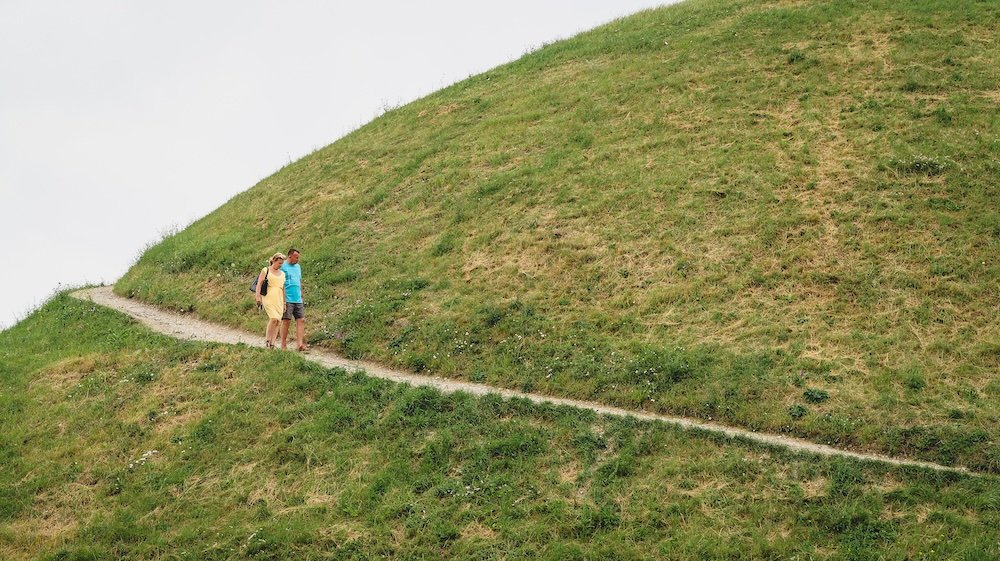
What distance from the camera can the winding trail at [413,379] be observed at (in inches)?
470

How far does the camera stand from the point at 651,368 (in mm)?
14930

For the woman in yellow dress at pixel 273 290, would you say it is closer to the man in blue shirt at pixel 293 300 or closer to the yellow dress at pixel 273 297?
the yellow dress at pixel 273 297

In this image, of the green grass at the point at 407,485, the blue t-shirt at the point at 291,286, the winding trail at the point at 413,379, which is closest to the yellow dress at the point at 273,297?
the blue t-shirt at the point at 291,286

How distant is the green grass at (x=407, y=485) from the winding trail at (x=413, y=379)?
1.10 ft

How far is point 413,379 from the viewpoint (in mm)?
16438

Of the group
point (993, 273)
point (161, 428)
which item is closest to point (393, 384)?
point (161, 428)

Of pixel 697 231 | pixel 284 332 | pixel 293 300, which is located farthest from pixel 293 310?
pixel 697 231

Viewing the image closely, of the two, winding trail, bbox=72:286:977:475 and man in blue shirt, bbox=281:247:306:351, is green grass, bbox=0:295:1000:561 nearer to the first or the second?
winding trail, bbox=72:286:977:475

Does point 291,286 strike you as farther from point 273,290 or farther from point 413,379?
point 413,379

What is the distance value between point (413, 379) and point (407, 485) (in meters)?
4.13

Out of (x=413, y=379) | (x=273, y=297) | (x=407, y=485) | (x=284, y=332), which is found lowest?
(x=407, y=485)

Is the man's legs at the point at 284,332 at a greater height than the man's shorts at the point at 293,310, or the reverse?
the man's shorts at the point at 293,310

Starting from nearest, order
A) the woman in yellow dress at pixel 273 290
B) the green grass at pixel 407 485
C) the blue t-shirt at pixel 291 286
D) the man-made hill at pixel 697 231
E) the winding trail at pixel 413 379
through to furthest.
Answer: the green grass at pixel 407 485 < the winding trail at pixel 413 379 < the man-made hill at pixel 697 231 < the woman in yellow dress at pixel 273 290 < the blue t-shirt at pixel 291 286

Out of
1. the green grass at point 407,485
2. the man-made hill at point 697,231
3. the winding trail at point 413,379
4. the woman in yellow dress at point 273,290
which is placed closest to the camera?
the green grass at point 407,485
